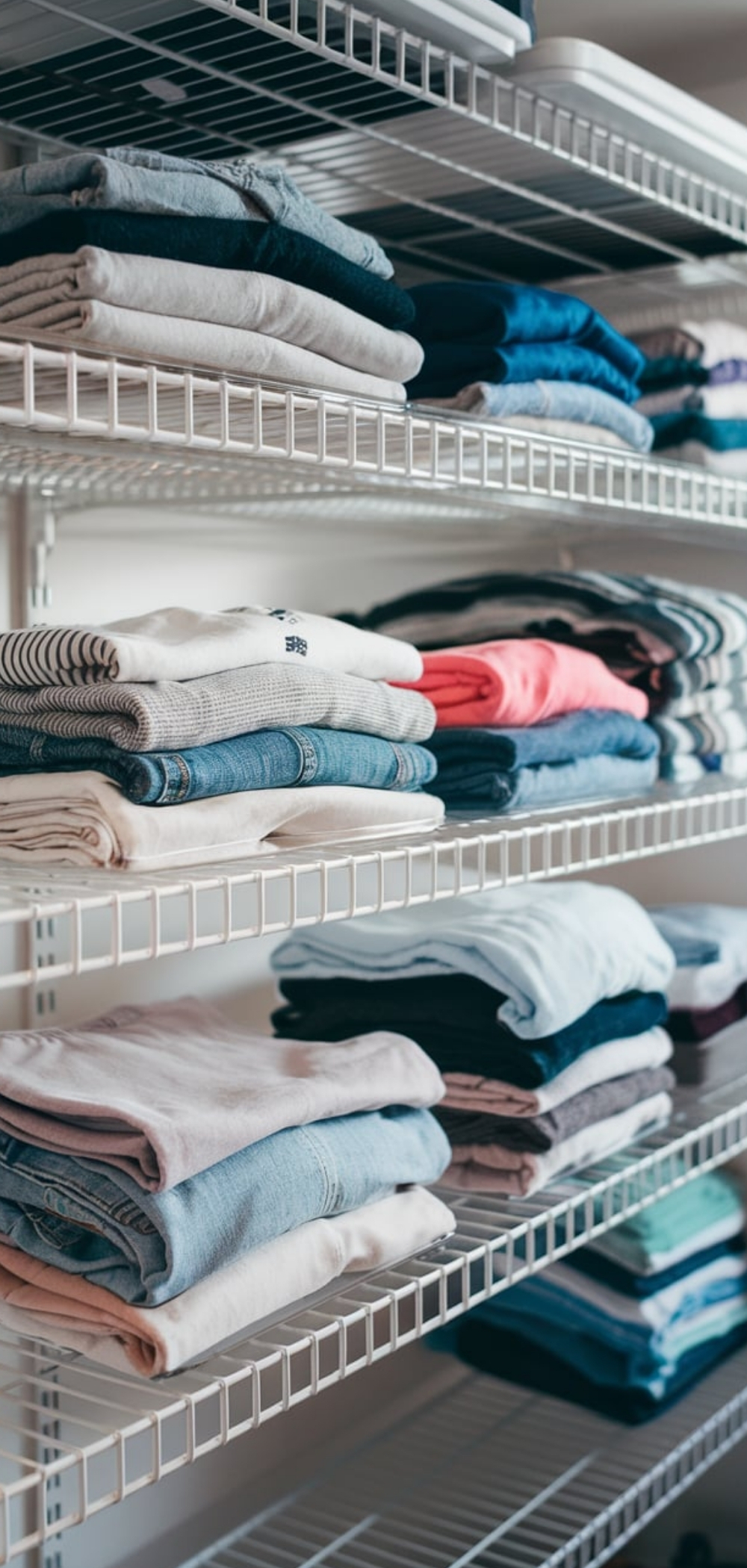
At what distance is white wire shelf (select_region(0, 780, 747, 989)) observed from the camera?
77 centimetres

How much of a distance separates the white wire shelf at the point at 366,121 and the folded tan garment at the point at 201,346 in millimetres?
168

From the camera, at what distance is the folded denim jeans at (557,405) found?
119cm

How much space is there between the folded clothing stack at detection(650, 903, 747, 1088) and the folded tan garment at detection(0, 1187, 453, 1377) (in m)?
0.63


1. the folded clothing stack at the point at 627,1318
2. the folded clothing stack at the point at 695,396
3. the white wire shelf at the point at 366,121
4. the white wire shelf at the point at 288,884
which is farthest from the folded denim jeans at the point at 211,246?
the folded clothing stack at the point at 627,1318

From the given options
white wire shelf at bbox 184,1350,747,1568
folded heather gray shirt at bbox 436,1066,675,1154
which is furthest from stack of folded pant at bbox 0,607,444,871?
white wire shelf at bbox 184,1350,747,1568

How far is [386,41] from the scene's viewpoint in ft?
3.36

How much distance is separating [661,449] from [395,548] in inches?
11.1

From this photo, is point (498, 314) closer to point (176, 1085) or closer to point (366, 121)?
point (366, 121)

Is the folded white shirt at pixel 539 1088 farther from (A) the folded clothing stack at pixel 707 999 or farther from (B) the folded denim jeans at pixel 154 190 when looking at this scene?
(B) the folded denim jeans at pixel 154 190

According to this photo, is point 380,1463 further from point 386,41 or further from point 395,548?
point 386,41

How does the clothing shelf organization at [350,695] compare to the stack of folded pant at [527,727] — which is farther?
the stack of folded pant at [527,727]

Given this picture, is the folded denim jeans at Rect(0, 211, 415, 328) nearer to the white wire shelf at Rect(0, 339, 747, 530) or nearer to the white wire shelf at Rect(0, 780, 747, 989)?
the white wire shelf at Rect(0, 339, 747, 530)

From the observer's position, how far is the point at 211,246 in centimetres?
88

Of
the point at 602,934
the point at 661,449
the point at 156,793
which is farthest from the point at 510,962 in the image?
the point at 661,449
